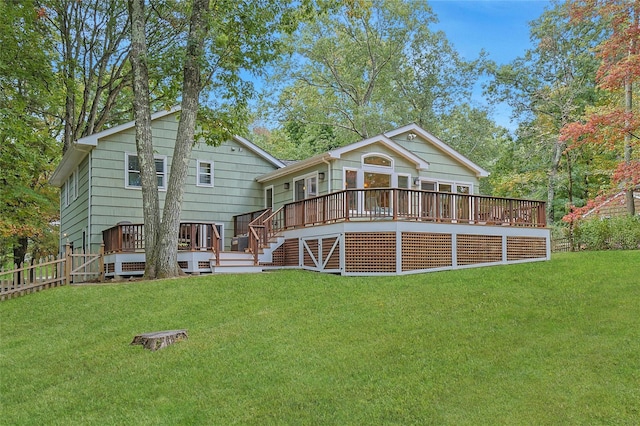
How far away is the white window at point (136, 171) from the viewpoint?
52.5 ft

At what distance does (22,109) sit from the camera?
16.8 m

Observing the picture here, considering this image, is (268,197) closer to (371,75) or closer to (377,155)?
(377,155)

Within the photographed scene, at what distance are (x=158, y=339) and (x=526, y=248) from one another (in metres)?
10.3

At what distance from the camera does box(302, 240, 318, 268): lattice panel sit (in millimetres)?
13320

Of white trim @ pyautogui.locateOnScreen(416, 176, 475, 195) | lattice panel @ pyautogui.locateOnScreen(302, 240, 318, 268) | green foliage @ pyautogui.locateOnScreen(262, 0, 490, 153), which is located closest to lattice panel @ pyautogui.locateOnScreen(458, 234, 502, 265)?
lattice panel @ pyautogui.locateOnScreen(302, 240, 318, 268)

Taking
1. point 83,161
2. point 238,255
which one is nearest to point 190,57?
point 238,255

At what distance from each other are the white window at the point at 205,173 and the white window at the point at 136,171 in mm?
1136

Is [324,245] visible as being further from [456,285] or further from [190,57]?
[190,57]

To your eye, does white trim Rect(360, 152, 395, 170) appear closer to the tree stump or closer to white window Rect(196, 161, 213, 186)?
white window Rect(196, 161, 213, 186)

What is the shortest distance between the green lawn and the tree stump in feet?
0.52

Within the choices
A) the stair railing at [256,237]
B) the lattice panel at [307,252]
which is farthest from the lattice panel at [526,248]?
the stair railing at [256,237]

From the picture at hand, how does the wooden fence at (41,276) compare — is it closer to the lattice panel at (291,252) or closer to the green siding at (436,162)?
the lattice panel at (291,252)

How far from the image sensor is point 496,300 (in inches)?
330

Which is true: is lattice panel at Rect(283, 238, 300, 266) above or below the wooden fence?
above
